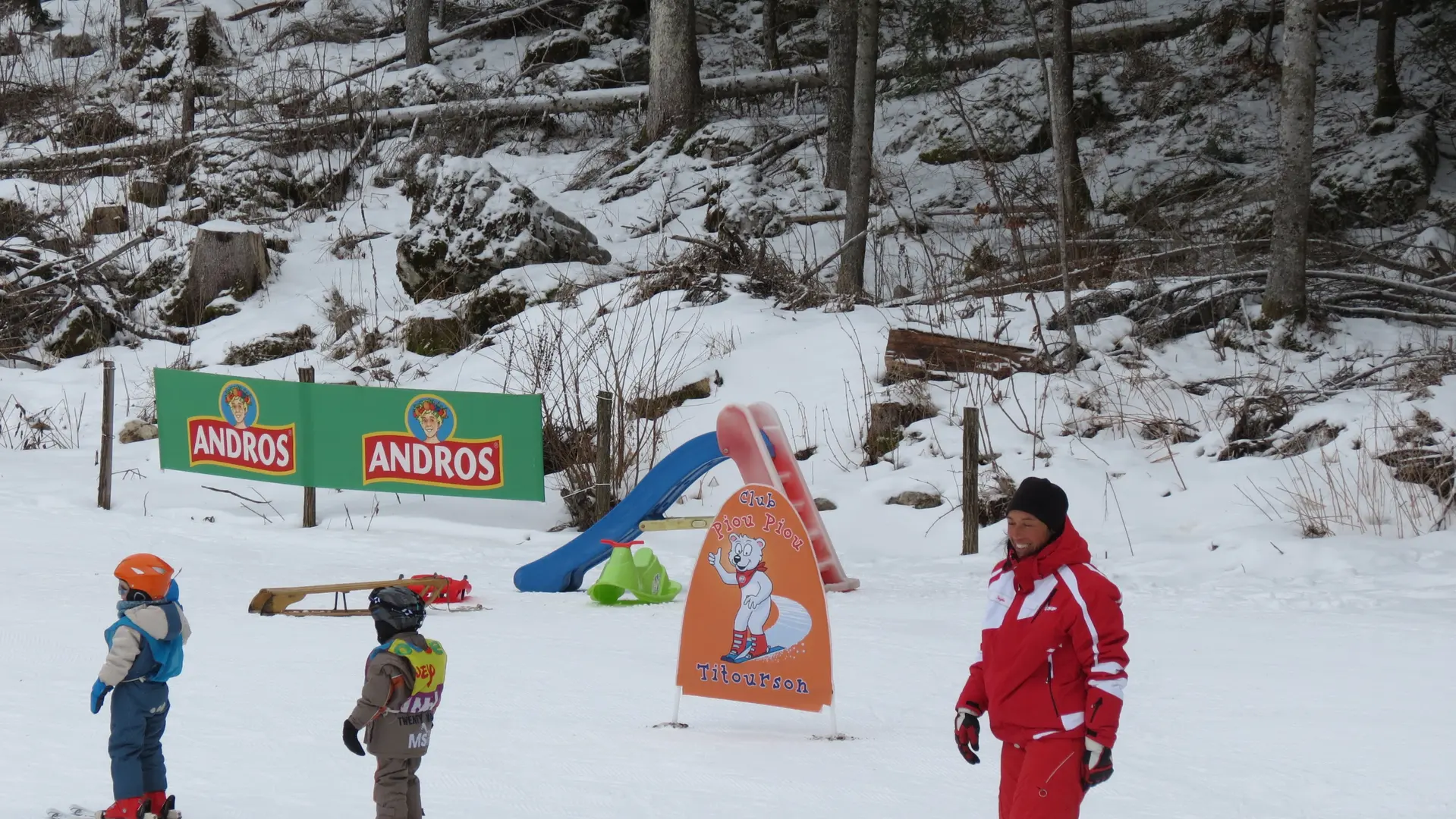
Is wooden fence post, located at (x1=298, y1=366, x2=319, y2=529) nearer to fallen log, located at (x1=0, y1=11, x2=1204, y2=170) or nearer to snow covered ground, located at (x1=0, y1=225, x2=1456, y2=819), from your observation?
snow covered ground, located at (x1=0, y1=225, x2=1456, y2=819)

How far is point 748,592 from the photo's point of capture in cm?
601

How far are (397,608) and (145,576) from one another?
1130 millimetres

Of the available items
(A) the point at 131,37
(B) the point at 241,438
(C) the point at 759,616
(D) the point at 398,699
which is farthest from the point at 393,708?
(A) the point at 131,37

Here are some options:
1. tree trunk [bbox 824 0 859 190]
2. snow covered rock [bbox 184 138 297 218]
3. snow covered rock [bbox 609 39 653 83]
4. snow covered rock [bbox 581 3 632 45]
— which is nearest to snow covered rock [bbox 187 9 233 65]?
snow covered rock [bbox 184 138 297 218]

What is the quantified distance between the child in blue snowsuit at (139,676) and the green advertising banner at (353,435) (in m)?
5.99

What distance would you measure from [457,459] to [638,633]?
353 cm

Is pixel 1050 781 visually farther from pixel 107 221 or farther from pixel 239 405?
pixel 107 221

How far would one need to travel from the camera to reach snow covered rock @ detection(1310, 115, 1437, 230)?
49.1 ft

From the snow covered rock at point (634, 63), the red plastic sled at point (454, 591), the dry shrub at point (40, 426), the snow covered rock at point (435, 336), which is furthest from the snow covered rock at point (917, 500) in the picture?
the snow covered rock at point (634, 63)

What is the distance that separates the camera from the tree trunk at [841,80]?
52.3ft

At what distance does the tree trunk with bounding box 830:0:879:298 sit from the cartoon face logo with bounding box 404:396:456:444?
5853mm

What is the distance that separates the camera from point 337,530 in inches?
443

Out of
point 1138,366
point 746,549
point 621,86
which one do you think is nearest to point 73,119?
point 621,86

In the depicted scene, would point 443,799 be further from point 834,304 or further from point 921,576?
point 834,304
